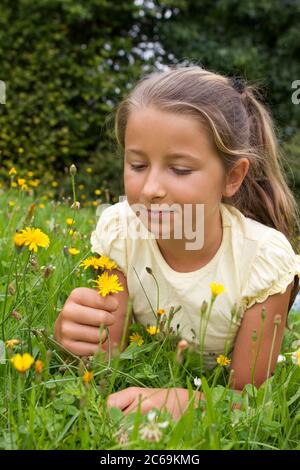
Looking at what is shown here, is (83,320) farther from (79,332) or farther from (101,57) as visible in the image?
(101,57)

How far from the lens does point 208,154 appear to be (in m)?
1.54

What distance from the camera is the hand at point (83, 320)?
150 cm

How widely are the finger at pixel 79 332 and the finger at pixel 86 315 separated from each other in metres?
0.01

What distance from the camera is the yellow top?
165 centimetres

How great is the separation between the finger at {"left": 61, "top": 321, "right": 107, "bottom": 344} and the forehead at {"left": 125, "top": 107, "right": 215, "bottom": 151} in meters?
0.44

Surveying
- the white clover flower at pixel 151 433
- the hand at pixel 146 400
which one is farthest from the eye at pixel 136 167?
the white clover flower at pixel 151 433

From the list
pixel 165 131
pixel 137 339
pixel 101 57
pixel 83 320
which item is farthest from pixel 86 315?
pixel 101 57

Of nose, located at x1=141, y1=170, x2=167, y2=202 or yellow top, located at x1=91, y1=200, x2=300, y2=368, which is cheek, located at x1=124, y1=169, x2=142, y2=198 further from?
yellow top, located at x1=91, y1=200, x2=300, y2=368

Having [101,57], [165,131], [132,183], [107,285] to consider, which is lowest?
[107,285]

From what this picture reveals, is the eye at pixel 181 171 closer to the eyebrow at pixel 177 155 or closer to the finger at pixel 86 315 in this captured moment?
the eyebrow at pixel 177 155

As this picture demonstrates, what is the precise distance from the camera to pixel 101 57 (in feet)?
20.2

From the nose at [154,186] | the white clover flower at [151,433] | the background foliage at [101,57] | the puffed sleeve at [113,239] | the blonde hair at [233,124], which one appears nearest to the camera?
the white clover flower at [151,433]

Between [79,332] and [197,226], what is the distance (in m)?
0.40

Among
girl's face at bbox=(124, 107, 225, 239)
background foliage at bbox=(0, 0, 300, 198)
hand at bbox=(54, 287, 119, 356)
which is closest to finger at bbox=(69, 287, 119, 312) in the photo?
hand at bbox=(54, 287, 119, 356)
